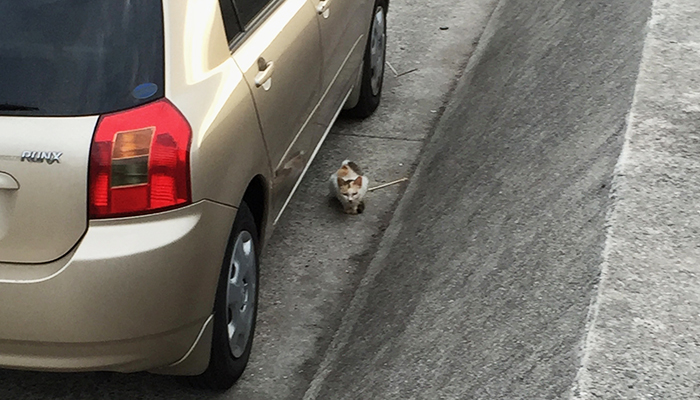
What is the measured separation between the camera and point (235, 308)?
3561 millimetres

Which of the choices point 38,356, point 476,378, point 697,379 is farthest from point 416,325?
point 38,356

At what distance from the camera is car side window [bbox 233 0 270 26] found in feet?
11.9

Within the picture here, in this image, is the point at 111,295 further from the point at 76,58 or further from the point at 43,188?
the point at 76,58

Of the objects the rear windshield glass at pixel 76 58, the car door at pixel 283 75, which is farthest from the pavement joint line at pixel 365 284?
the rear windshield glass at pixel 76 58

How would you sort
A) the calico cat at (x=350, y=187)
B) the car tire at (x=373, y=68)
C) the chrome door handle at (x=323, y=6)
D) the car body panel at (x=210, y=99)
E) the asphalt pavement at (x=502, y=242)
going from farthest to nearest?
1. the car tire at (x=373, y=68)
2. the calico cat at (x=350, y=187)
3. the chrome door handle at (x=323, y=6)
4. the asphalt pavement at (x=502, y=242)
5. the car body panel at (x=210, y=99)

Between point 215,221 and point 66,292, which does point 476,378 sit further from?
point 66,292

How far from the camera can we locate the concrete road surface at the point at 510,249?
11.1 ft

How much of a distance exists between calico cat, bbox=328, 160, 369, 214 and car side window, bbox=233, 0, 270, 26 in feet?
4.40

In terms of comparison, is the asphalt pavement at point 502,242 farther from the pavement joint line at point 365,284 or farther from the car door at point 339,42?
the car door at point 339,42

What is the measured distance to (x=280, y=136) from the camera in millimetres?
3818

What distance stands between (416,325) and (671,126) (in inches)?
68.7

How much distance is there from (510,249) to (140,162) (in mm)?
1894

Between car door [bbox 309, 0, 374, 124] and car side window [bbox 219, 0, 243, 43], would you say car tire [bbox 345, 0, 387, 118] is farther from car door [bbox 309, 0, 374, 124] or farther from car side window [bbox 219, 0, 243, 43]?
car side window [bbox 219, 0, 243, 43]

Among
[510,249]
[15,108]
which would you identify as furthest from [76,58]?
[510,249]
